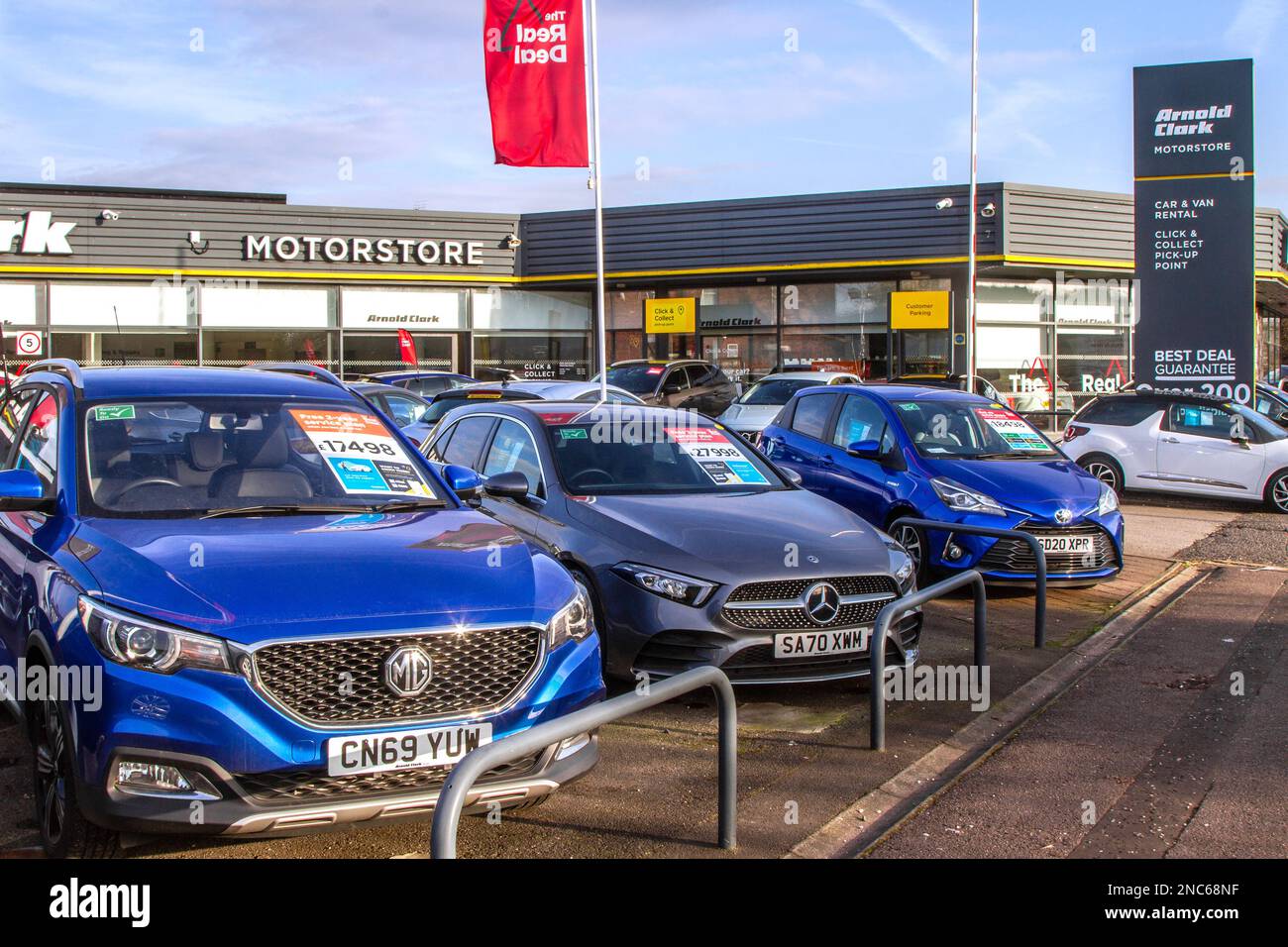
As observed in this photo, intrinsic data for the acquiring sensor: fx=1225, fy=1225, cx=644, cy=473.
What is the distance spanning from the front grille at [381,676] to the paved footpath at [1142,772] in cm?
153

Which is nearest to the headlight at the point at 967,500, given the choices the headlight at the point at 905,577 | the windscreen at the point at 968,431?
the windscreen at the point at 968,431

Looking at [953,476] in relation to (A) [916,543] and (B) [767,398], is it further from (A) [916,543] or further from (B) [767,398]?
(B) [767,398]

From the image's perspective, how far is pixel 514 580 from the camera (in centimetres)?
A: 436

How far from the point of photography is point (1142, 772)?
17.9ft

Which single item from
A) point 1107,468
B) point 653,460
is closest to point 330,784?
point 653,460

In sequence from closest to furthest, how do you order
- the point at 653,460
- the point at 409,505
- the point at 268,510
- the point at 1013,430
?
1. the point at 268,510
2. the point at 409,505
3. the point at 653,460
4. the point at 1013,430

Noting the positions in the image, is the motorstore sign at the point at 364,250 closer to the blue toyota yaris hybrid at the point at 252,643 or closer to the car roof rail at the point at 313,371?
the car roof rail at the point at 313,371

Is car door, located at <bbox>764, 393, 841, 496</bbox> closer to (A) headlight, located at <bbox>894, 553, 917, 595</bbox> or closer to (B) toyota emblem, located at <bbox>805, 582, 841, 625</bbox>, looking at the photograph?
(A) headlight, located at <bbox>894, 553, 917, 595</bbox>

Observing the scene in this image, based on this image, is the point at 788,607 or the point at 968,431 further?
the point at 968,431

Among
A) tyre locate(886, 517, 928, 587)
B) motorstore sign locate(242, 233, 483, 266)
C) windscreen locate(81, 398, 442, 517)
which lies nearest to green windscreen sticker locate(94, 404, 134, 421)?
windscreen locate(81, 398, 442, 517)

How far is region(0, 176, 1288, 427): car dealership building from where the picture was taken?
2841 centimetres

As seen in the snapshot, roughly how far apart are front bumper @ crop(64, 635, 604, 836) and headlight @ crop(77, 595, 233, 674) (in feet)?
0.10

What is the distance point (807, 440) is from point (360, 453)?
6.37 m

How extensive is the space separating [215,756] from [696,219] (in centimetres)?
2745
